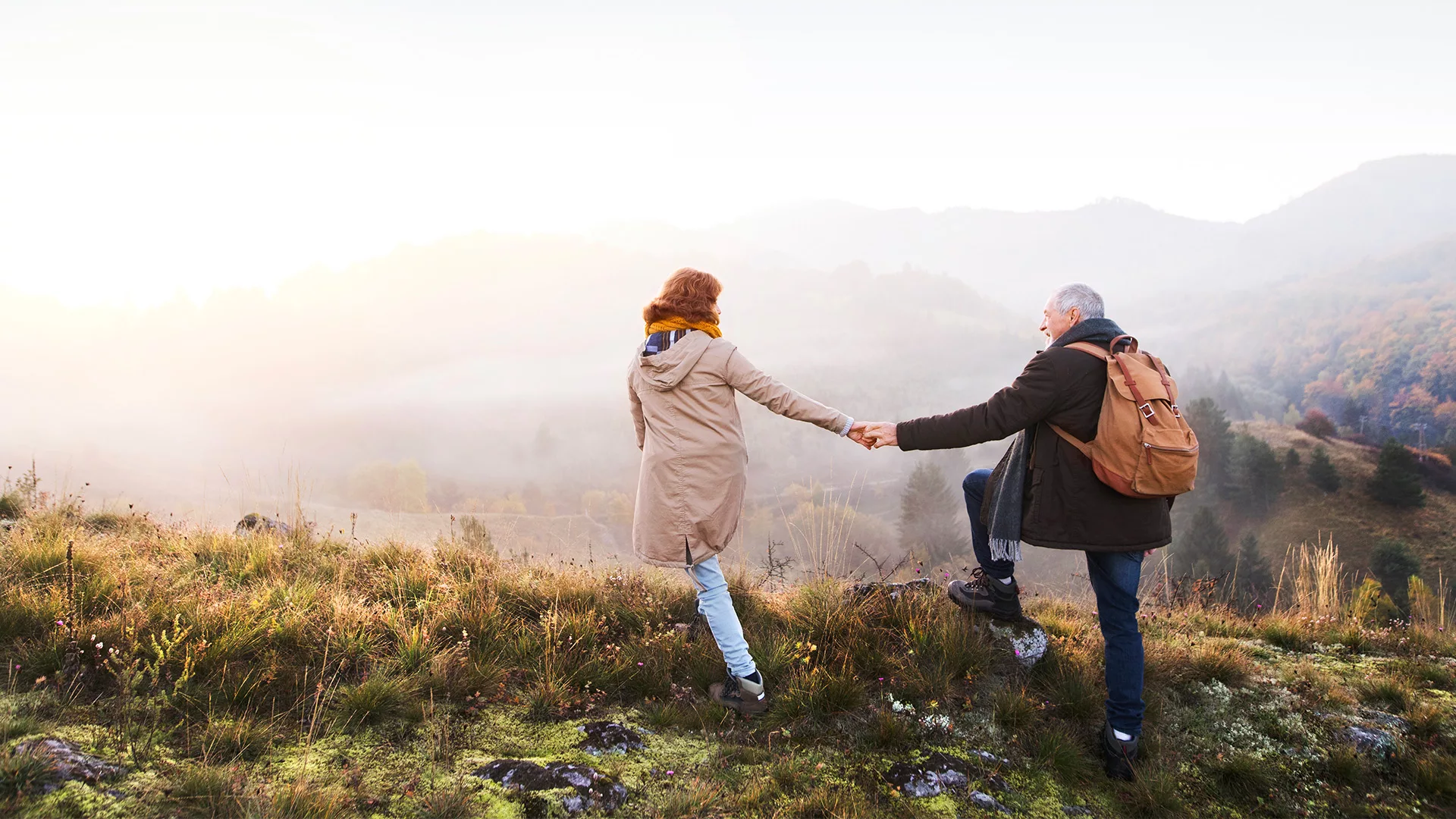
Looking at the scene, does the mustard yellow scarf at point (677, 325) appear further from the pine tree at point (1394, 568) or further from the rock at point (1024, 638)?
the pine tree at point (1394, 568)

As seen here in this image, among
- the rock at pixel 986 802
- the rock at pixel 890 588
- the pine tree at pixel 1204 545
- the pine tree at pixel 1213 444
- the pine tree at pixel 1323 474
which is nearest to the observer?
the rock at pixel 986 802

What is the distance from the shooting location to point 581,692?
4.02 metres

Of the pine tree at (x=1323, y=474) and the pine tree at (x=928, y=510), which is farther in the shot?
the pine tree at (x=928, y=510)

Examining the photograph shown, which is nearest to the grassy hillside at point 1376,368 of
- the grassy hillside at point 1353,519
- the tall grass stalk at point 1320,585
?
the grassy hillside at point 1353,519

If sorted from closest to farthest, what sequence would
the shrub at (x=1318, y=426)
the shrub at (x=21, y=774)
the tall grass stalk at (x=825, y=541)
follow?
1. the shrub at (x=21, y=774)
2. the tall grass stalk at (x=825, y=541)
3. the shrub at (x=1318, y=426)

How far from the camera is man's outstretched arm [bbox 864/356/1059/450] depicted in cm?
Result: 356

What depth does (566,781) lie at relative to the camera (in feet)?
10.1

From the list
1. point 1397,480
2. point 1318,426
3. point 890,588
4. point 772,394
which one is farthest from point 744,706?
point 1318,426

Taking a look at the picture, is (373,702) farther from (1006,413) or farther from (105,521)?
(105,521)

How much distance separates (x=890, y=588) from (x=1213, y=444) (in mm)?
115480

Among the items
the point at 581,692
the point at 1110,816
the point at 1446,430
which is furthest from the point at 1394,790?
the point at 1446,430

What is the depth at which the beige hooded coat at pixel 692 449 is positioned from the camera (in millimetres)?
3855

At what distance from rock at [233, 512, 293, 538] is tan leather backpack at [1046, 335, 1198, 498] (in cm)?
690

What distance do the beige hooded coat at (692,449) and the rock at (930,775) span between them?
1.49m
